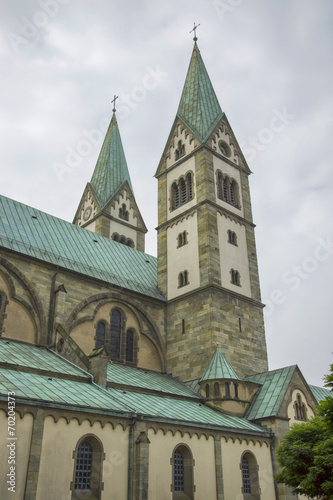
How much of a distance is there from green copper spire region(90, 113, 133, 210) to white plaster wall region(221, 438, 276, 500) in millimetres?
28961

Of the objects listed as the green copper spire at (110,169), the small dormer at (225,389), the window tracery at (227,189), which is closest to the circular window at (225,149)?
the window tracery at (227,189)

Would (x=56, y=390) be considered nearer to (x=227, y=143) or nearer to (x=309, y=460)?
(x=309, y=460)

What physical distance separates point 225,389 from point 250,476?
455 cm

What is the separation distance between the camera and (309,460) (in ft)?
60.3

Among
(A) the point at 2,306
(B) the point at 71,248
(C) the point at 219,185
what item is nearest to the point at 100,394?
(A) the point at 2,306

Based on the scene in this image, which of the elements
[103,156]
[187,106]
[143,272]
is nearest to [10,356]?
[143,272]

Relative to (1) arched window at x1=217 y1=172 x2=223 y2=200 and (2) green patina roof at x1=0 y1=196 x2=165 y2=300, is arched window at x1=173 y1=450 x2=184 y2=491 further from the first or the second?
(1) arched window at x1=217 y1=172 x2=223 y2=200

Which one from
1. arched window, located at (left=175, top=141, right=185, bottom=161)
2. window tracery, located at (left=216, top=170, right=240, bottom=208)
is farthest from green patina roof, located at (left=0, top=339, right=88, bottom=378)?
arched window, located at (left=175, top=141, right=185, bottom=161)

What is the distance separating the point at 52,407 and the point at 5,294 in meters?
9.33

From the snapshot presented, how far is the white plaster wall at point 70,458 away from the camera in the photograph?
15273mm

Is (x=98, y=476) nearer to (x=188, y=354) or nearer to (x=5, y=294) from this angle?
(x=5, y=294)

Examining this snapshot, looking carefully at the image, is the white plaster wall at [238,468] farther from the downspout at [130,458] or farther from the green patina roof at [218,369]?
the downspout at [130,458]

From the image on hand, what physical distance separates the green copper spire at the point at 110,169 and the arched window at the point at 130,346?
20.0 m

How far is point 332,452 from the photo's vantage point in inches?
663
